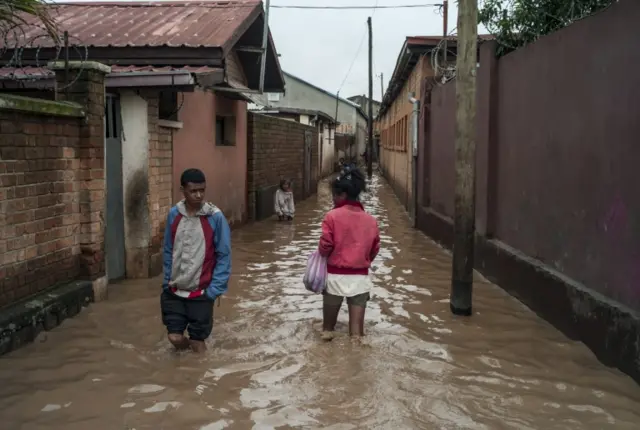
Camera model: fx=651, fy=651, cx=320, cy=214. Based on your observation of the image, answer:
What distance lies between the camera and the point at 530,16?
8.77 metres

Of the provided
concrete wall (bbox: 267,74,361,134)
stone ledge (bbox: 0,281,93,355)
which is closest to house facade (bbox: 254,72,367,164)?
concrete wall (bbox: 267,74,361,134)

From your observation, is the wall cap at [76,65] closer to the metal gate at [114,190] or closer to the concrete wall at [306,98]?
the metal gate at [114,190]

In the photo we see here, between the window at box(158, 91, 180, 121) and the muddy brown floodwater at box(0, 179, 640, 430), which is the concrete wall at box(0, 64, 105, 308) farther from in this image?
the window at box(158, 91, 180, 121)

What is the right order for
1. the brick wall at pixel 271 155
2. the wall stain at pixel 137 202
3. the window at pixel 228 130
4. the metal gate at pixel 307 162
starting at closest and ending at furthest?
the wall stain at pixel 137 202, the window at pixel 228 130, the brick wall at pixel 271 155, the metal gate at pixel 307 162

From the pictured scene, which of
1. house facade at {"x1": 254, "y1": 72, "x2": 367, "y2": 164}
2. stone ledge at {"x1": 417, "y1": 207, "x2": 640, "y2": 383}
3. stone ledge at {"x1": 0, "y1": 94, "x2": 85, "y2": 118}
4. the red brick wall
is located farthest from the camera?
house facade at {"x1": 254, "y1": 72, "x2": 367, "y2": 164}

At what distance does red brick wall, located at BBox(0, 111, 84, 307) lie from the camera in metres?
5.14

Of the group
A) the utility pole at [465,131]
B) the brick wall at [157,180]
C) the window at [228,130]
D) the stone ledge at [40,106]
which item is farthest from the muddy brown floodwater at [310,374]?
the window at [228,130]

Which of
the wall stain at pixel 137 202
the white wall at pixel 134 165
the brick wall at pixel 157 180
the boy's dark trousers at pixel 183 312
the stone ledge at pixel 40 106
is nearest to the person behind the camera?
the boy's dark trousers at pixel 183 312

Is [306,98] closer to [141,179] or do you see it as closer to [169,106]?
[169,106]

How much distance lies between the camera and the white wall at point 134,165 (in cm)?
760

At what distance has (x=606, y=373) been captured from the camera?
4.62 meters

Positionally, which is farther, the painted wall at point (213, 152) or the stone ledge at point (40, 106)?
the painted wall at point (213, 152)

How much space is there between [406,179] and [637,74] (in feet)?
45.7

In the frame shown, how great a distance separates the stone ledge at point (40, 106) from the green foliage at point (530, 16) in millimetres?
5372
